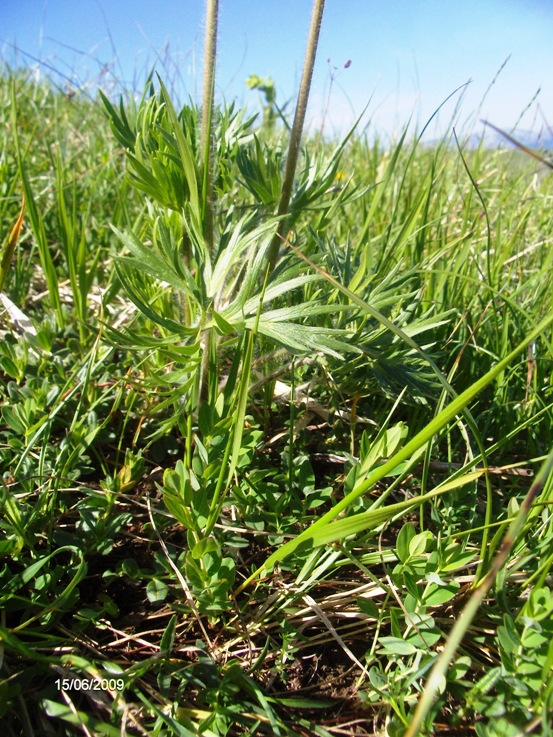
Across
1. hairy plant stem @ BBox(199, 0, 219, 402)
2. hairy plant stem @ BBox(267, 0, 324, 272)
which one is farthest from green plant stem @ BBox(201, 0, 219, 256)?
hairy plant stem @ BBox(267, 0, 324, 272)

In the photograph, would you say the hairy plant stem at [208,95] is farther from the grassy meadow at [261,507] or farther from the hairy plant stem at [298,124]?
the hairy plant stem at [298,124]

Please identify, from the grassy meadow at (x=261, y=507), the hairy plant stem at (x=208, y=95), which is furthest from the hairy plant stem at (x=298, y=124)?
the hairy plant stem at (x=208, y=95)

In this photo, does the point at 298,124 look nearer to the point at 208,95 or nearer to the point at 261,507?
the point at 208,95

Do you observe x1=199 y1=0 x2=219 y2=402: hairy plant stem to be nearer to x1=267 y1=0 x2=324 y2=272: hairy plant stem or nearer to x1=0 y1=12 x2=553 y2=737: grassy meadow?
x1=0 y1=12 x2=553 y2=737: grassy meadow

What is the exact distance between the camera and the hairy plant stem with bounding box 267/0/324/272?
1195 mm

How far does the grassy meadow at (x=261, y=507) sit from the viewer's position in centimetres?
97

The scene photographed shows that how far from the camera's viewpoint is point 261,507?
1.33m

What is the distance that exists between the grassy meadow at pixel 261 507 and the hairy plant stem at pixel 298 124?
13 mm

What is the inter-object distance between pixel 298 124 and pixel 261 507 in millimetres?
919

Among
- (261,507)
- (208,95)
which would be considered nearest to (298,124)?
(208,95)

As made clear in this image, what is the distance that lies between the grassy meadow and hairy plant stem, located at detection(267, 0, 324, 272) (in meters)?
0.01

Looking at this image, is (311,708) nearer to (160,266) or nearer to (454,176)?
(160,266)

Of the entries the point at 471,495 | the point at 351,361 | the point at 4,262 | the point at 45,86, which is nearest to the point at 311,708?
the point at 471,495

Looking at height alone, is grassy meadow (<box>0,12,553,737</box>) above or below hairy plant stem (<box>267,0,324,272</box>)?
below
